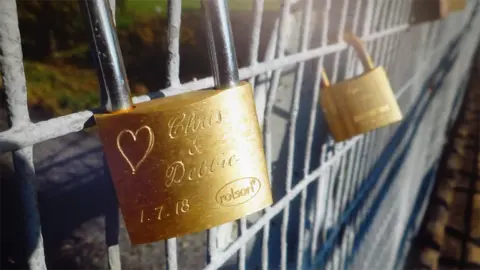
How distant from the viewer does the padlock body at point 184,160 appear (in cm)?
32

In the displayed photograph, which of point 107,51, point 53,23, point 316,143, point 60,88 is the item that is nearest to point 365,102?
point 316,143

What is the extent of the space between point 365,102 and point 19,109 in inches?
27.0

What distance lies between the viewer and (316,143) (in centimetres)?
124

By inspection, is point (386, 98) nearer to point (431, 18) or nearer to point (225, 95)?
point (225, 95)

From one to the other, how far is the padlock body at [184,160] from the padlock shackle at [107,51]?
0.02 metres

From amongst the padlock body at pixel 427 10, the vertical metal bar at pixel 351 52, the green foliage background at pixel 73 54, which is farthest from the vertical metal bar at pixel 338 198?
the padlock body at pixel 427 10

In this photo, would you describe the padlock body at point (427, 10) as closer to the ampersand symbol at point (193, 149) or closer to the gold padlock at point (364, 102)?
the gold padlock at point (364, 102)

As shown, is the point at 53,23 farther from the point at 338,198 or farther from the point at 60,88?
the point at 338,198

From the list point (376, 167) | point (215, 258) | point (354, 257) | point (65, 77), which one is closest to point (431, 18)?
point (376, 167)

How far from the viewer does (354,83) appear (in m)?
0.86

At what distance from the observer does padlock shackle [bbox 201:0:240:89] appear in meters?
0.37

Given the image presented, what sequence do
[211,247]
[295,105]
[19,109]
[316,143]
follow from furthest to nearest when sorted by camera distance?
[316,143] < [295,105] < [211,247] < [19,109]

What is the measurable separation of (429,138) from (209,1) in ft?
9.44

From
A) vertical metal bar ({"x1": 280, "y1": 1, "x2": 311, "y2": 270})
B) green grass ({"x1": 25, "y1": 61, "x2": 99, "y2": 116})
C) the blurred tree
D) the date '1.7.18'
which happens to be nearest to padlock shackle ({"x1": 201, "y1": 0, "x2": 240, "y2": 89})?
the date '1.7.18'
